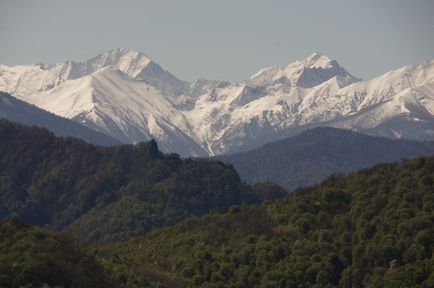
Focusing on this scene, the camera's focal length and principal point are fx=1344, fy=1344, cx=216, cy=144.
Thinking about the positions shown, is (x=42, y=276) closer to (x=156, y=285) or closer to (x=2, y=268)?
(x=2, y=268)

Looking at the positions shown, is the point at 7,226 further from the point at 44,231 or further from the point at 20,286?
the point at 20,286

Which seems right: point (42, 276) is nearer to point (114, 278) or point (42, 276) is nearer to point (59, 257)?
point (59, 257)

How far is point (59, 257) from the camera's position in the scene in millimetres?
178125

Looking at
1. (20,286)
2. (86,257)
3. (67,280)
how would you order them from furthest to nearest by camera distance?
(86,257) < (67,280) < (20,286)

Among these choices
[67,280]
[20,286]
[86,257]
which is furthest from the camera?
[86,257]

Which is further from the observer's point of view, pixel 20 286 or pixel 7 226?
pixel 7 226

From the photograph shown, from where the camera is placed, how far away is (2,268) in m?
164

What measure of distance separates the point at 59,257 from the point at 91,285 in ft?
21.0

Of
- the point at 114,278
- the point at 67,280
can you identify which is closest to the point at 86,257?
the point at 114,278

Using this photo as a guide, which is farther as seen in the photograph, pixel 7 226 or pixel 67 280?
pixel 7 226

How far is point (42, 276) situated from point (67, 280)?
499cm

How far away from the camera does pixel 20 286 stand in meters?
160

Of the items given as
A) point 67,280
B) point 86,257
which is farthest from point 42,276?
point 86,257

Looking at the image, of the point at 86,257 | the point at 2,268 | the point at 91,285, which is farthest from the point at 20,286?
the point at 86,257
